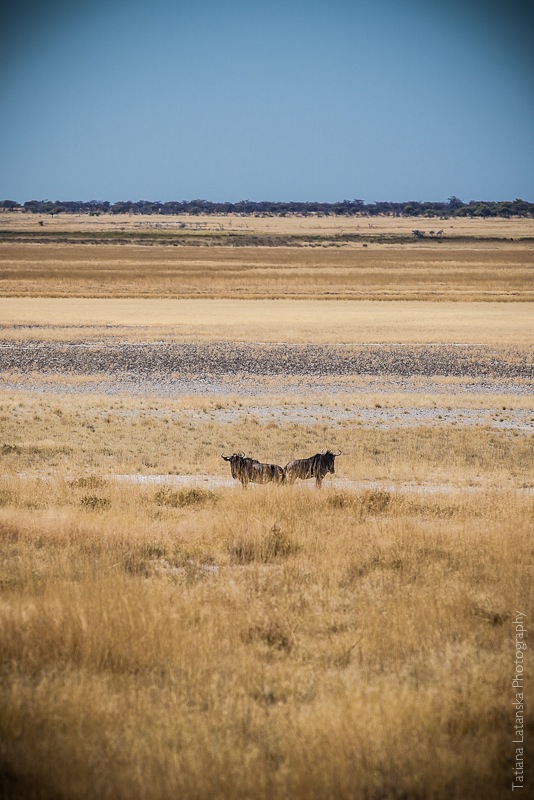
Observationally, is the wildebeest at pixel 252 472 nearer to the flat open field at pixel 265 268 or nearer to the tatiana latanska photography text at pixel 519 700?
the tatiana latanska photography text at pixel 519 700

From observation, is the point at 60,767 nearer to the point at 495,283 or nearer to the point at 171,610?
the point at 171,610

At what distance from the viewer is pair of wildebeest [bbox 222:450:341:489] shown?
12945 millimetres

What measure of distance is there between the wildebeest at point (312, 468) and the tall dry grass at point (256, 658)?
10.0 ft

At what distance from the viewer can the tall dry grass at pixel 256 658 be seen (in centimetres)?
439

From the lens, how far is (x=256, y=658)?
5855 mm

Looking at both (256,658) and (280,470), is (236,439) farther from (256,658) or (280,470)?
(256,658)

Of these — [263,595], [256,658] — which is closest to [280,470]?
[263,595]

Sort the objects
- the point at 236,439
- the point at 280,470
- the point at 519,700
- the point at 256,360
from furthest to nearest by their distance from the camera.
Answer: the point at 256,360
the point at 236,439
the point at 280,470
the point at 519,700

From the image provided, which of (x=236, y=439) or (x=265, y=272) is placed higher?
(x=265, y=272)

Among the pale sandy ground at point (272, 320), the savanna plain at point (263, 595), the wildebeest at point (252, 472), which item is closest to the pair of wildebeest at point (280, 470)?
the wildebeest at point (252, 472)

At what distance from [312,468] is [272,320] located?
111ft

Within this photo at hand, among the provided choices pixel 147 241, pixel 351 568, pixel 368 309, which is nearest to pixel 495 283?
pixel 368 309

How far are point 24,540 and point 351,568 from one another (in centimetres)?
356

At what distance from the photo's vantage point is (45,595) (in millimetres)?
6727
